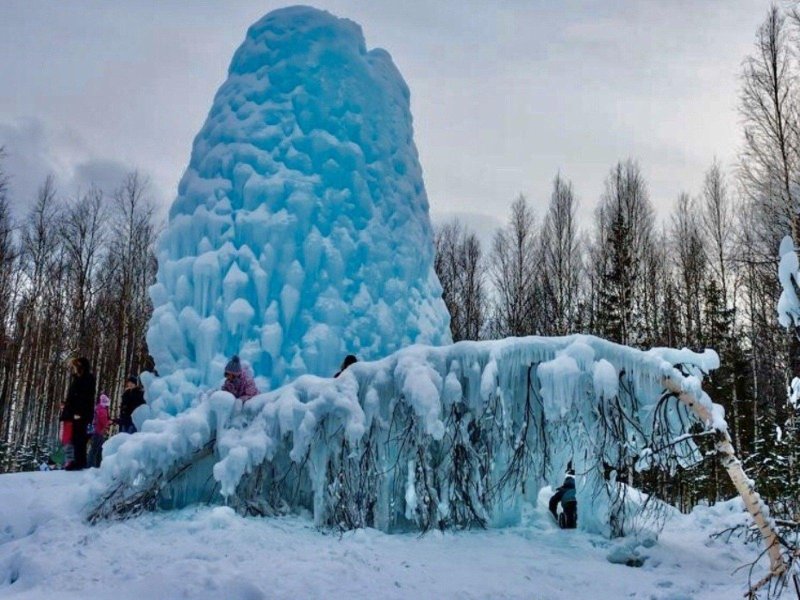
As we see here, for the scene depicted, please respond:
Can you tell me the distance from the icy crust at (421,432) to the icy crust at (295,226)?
1567 millimetres

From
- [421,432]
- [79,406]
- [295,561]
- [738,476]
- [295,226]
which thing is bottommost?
[295,561]

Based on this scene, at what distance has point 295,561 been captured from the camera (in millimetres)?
5270

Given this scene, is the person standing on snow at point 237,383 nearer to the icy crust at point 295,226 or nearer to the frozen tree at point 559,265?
the icy crust at point 295,226

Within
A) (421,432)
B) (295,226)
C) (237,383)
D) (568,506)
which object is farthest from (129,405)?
(568,506)

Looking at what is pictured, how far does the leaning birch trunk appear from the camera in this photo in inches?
187

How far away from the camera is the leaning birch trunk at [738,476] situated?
187 inches

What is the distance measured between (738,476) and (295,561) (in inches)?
138

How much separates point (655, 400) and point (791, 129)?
29.1ft

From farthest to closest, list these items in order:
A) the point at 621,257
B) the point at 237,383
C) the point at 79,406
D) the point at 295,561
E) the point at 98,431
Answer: the point at 621,257
the point at 98,431
the point at 79,406
the point at 237,383
the point at 295,561

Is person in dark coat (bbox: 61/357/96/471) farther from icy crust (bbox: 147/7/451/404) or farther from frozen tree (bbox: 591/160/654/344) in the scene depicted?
frozen tree (bbox: 591/160/654/344)

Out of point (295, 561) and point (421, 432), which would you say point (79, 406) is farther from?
point (421, 432)

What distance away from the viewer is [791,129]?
39.7ft

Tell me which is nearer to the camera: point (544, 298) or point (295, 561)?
point (295, 561)

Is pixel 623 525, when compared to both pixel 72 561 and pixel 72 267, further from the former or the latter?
pixel 72 267
